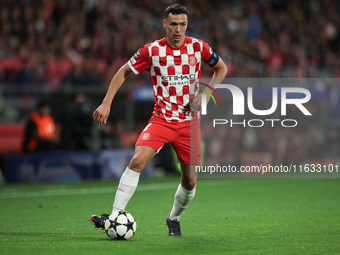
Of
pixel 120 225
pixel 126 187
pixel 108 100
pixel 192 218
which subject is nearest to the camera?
pixel 120 225

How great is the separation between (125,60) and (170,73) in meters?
11.6

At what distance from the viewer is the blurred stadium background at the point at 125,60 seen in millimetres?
15094

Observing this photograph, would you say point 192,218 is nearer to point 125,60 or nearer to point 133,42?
point 125,60

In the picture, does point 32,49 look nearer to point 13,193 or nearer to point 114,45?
point 114,45

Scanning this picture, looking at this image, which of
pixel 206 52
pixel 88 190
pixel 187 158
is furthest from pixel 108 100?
pixel 88 190

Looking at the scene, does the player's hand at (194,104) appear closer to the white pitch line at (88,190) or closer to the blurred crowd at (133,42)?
the white pitch line at (88,190)

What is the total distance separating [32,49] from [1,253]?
12505mm

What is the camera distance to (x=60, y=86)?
1534 centimetres

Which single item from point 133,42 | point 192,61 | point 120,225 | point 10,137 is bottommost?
point 10,137

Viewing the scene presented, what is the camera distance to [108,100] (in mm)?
6578

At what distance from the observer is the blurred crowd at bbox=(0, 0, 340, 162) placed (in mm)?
15477

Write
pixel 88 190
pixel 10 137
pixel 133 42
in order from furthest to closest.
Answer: pixel 133 42
pixel 10 137
pixel 88 190

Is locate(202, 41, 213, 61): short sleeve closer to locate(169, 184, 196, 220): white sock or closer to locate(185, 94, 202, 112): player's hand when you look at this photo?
locate(185, 94, 202, 112): player's hand

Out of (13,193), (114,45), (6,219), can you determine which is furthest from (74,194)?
(114,45)
